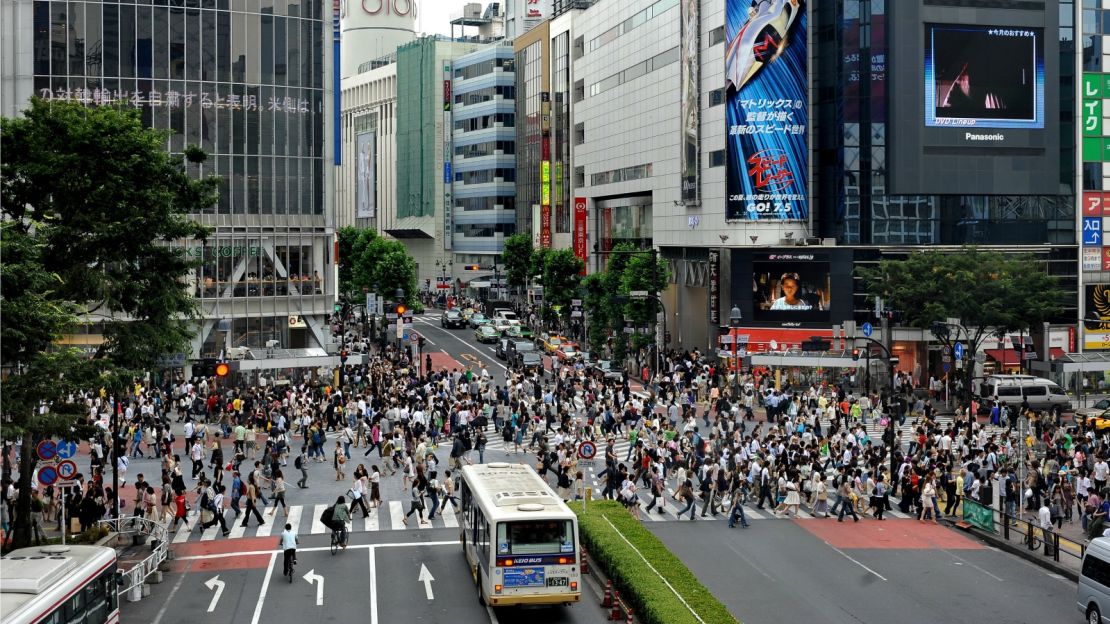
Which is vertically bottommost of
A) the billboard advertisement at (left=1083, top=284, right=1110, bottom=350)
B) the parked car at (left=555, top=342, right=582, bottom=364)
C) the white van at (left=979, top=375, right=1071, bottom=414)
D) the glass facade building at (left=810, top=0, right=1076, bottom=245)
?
the white van at (left=979, top=375, right=1071, bottom=414)

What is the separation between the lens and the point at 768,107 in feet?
255

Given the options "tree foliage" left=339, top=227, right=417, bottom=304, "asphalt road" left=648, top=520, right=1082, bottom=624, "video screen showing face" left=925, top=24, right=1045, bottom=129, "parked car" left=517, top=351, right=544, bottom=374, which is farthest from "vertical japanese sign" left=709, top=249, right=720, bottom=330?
"asphalt road" left=648, top=520, right=1082, bottom=624

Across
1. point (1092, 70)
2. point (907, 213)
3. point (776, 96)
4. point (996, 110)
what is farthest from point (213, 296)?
point (1092, 70)

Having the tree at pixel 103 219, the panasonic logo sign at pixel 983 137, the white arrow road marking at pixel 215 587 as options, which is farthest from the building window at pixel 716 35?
the white arrow road marking at pixel 215 587

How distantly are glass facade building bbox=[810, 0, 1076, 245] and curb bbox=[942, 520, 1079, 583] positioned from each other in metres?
41.5

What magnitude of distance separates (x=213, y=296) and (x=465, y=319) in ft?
142

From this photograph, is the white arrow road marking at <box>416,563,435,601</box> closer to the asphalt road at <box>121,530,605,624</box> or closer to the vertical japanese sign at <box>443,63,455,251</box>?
the asphalt road at <box>121,530,605,624</box>

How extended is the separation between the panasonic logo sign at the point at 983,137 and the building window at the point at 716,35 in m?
15.9

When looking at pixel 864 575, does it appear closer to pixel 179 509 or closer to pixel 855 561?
pixel 855 561

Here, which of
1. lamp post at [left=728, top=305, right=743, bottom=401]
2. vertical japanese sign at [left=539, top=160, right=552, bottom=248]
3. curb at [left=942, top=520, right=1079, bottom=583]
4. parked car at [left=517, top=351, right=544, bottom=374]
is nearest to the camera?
curb at [left=942, top=520, right=1079, bottom=583]

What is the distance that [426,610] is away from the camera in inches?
1066

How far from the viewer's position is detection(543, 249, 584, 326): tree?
3898 inches

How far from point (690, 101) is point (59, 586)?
6810 cm

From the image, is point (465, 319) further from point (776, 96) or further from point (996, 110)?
point (996, 110)
